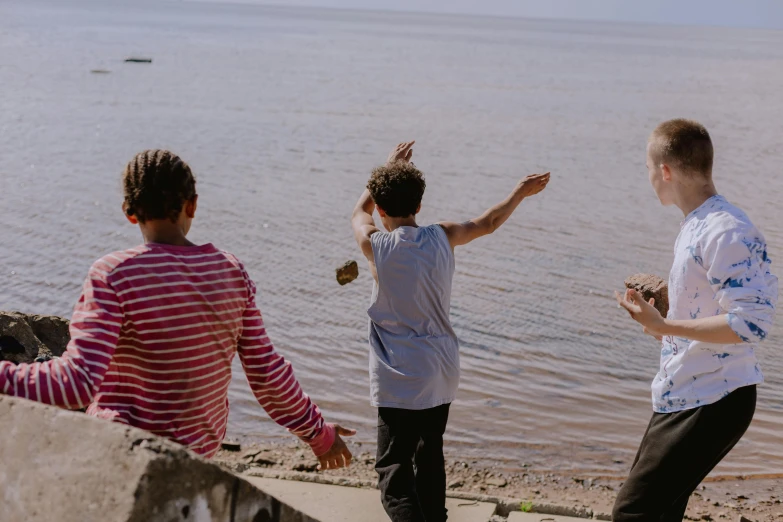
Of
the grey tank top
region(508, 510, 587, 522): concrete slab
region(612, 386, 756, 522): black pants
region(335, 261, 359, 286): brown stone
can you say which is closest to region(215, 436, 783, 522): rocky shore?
region(508, 510, 587, 522): concrete slab

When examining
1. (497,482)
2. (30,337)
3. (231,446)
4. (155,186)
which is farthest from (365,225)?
(231,446)

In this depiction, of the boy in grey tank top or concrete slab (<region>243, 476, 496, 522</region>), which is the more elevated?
the boy in grey tank top

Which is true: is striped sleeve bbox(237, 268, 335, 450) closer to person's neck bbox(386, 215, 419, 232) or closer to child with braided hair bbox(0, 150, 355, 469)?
child with braided hair bbox(0, 150, 355, 469)

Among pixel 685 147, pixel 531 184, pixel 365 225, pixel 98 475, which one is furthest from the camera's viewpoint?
pixel 531 184

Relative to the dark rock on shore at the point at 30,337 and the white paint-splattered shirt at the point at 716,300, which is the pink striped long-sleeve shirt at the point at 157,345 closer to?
the white paint-splattered shirt at the point at 716,300

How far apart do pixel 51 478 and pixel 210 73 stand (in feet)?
120

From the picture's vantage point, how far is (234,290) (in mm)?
2736

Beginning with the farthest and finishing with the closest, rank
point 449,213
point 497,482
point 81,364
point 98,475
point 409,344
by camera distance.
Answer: point 449,213, point 497,482, point 409,344, point 81,364, point 98,475

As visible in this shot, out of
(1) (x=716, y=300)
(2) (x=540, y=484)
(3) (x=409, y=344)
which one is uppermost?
(1) (x=716, y=300)

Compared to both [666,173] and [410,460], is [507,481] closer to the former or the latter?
[410,460]

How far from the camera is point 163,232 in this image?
8.77ft

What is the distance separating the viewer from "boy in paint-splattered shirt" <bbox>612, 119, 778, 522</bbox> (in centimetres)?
309

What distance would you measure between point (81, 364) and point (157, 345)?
0.77 feet

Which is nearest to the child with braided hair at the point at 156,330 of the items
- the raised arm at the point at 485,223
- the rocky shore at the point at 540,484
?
the raised arm at the point at 485,223
